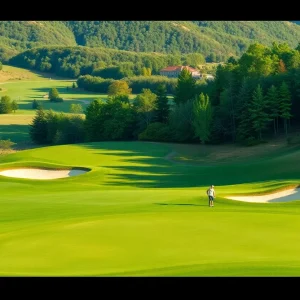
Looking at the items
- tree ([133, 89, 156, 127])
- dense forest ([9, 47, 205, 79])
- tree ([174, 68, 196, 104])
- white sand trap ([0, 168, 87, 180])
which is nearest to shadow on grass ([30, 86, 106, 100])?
dense forest ([9, 47, 205, 79])

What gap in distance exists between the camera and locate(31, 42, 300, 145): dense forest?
5478 cm

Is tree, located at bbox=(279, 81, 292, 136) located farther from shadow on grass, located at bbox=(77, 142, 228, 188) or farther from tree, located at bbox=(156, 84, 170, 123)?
tree, located at bbox=(156, 84, 170, 123)

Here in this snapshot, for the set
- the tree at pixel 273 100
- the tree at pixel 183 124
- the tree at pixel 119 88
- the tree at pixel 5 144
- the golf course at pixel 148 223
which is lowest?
the tree at pixel 5 144

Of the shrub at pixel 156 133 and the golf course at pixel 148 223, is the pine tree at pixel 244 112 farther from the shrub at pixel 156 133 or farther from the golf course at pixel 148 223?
the golf course at pixel 148 223

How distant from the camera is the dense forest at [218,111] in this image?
54781 mm

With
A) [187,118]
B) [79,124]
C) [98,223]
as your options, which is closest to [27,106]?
[79,124]

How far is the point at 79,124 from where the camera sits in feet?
246

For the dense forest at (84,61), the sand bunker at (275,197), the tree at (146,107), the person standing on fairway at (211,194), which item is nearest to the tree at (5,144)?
the tree at (146,107)

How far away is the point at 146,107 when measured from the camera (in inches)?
2606

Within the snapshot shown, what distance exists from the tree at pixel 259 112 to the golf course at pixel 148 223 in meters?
15.2
